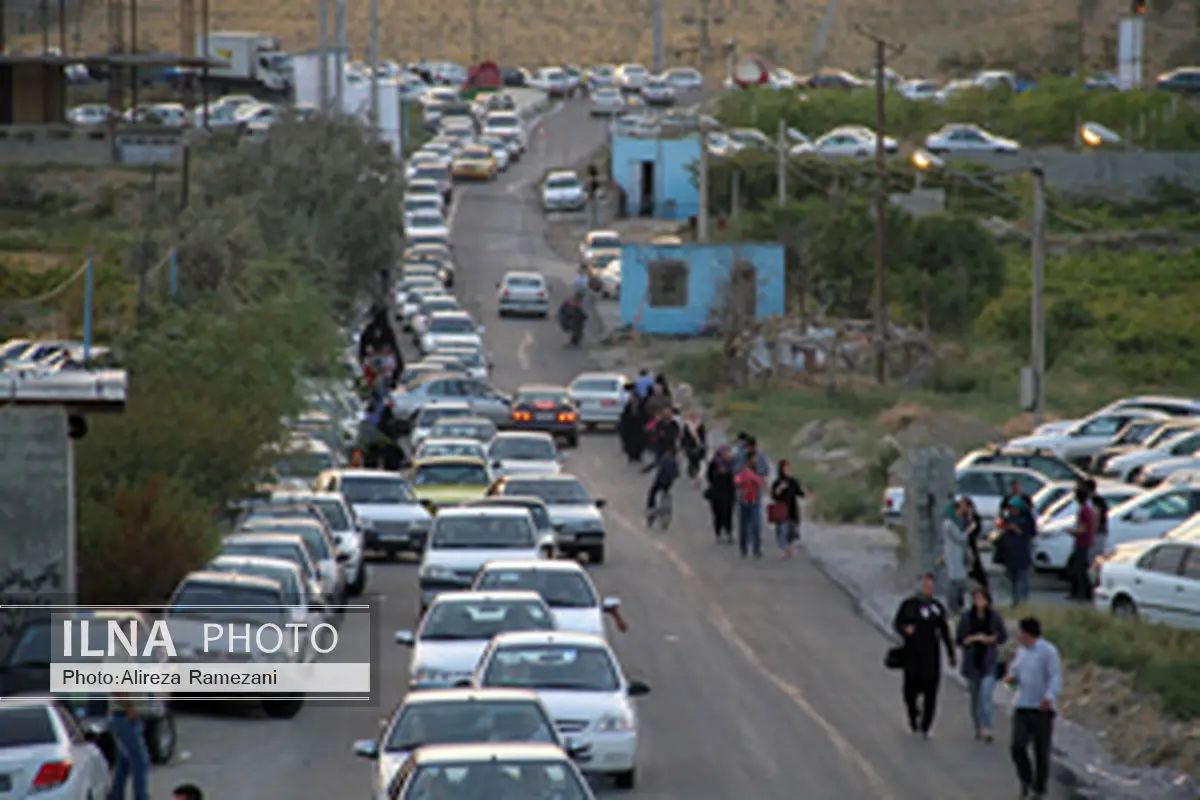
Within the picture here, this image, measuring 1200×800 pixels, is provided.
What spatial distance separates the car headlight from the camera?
60.6 feet

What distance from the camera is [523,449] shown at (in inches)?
1620

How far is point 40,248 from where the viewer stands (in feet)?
199

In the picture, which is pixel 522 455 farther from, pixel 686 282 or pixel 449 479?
pixel 686 282

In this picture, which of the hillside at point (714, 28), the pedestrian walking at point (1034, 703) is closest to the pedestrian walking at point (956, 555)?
the pedestrian walking at point (1034, 703)

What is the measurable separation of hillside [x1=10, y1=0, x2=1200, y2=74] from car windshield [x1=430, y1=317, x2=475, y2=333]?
85745mm

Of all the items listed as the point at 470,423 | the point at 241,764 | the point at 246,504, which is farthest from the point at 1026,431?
the point at 241,764

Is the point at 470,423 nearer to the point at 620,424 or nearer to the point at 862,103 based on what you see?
the point at 620,424

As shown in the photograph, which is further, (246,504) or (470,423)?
(470,423)

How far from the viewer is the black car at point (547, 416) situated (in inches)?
1939

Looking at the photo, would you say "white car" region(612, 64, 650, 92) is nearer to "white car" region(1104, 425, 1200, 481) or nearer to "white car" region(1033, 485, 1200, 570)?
"white car" region(1104, 425, 1200, 481)

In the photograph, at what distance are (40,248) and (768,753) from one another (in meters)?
44.0

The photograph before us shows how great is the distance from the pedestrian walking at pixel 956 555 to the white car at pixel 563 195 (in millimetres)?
67437

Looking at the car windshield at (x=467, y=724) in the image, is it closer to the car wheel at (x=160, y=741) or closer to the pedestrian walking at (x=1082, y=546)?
the car wheel at (x=160, y=741)

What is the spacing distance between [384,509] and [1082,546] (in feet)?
35.2
